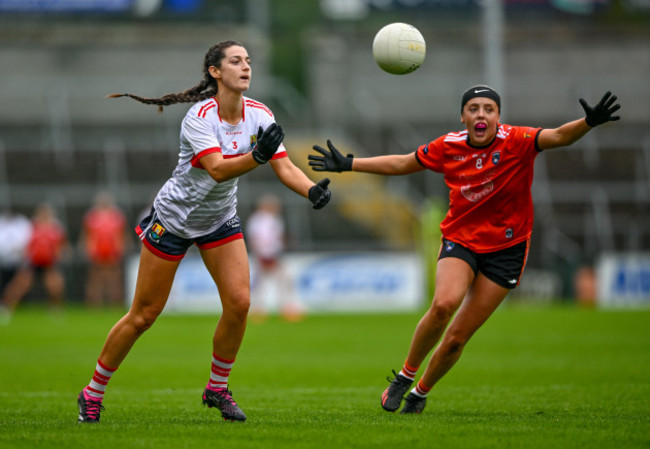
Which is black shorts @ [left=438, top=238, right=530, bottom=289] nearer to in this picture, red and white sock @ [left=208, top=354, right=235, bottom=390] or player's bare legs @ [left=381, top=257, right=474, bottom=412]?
player's bare legs @ [left=381, top=257, right=474, bottom=412]

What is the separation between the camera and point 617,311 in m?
22.1

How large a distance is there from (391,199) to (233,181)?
63.3 feet

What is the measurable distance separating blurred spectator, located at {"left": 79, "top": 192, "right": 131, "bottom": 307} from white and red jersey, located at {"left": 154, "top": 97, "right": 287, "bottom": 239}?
16.3 meters

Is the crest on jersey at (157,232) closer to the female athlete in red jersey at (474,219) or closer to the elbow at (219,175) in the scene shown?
the elbow at (219,175)

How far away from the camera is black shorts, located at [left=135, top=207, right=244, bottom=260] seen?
7.39 metres

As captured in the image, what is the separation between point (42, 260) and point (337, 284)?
6504 mm

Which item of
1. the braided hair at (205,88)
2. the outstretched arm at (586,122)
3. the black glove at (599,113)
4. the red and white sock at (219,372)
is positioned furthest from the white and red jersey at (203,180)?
the black glove at (599,113)

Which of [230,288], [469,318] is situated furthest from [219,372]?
[469,318]

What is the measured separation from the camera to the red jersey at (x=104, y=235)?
76.4ft

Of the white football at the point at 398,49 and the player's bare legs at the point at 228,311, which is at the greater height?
the white football at the point at 398,49

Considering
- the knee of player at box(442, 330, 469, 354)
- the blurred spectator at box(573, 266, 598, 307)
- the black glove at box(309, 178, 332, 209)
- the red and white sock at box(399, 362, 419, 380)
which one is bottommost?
the blurred spectator at box(573, 266, 598, 307)

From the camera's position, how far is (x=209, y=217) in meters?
7.41

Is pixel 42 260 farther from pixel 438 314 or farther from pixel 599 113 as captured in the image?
pixel 599 113

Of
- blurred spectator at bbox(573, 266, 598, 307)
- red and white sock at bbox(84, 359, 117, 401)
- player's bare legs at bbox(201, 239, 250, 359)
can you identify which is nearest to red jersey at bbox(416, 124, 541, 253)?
player's bare legs at bbox(201, 239, 250, 359)
